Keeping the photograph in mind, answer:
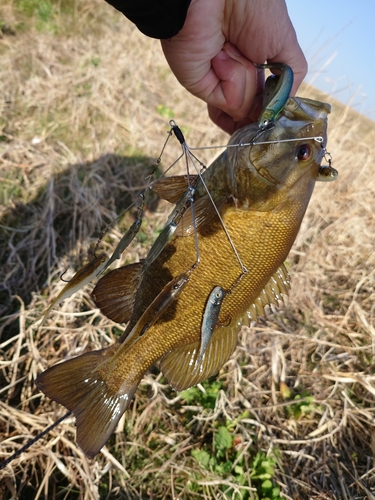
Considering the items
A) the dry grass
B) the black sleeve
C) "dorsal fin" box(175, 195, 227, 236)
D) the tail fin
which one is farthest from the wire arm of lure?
the dry grass

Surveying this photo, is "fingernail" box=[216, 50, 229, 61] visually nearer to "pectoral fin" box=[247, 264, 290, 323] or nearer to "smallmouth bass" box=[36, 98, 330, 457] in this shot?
"smallmouth bass" box=[36, 98, 330, 457]

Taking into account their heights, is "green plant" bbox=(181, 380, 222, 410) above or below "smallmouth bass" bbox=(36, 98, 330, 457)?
below

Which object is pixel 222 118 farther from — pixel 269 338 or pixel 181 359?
pixel 269 338

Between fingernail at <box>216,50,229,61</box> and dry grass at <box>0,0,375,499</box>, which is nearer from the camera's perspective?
fingernail at <box>216,50,229,61</box>

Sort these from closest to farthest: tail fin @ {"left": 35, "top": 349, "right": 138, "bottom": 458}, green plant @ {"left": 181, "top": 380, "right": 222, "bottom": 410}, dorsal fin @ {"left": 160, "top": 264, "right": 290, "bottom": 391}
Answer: tail fin @ {"left": 35, "top": 349, "right": 138, "bottom": 458} → dorsal fin @ {"left": 160, "top": 264, "right": 290, "bottom": 391} → green plant @ {"left": 181, "top": 380, "right": 222, "bottom": 410}

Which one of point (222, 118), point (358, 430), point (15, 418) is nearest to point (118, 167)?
point (222, 118)
